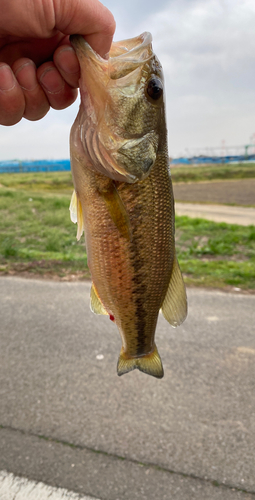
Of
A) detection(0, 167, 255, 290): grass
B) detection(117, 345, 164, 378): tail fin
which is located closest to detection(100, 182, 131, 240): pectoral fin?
detection(117, 345, 164, 378): tail fin

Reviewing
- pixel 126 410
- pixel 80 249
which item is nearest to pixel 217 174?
pixel 80 249

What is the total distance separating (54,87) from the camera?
1977 millimetres

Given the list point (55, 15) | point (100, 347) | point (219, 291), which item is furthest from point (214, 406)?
point (55, 15)

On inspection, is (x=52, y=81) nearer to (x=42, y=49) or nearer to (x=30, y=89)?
(x=30, y=89)

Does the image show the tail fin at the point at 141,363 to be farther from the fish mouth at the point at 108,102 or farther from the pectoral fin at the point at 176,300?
the fish mouth at the point at 108,102

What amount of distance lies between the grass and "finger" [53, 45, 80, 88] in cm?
497

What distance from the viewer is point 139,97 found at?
154 centimetres

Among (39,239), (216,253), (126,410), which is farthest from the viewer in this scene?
(39,239)

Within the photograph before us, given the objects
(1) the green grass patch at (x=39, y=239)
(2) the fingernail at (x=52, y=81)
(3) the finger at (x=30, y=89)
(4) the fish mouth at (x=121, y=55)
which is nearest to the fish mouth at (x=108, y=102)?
(4) the fish mouth at (x=121, y=55)

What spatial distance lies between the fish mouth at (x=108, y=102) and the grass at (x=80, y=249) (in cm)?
511

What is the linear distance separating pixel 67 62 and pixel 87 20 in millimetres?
221

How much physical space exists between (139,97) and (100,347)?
3.57 meters

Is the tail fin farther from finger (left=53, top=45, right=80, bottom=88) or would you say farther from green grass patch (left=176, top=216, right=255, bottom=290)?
green grass patch (left=176, top=216, right=255, bottom=290)

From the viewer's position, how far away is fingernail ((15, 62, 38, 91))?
76.9 inches
